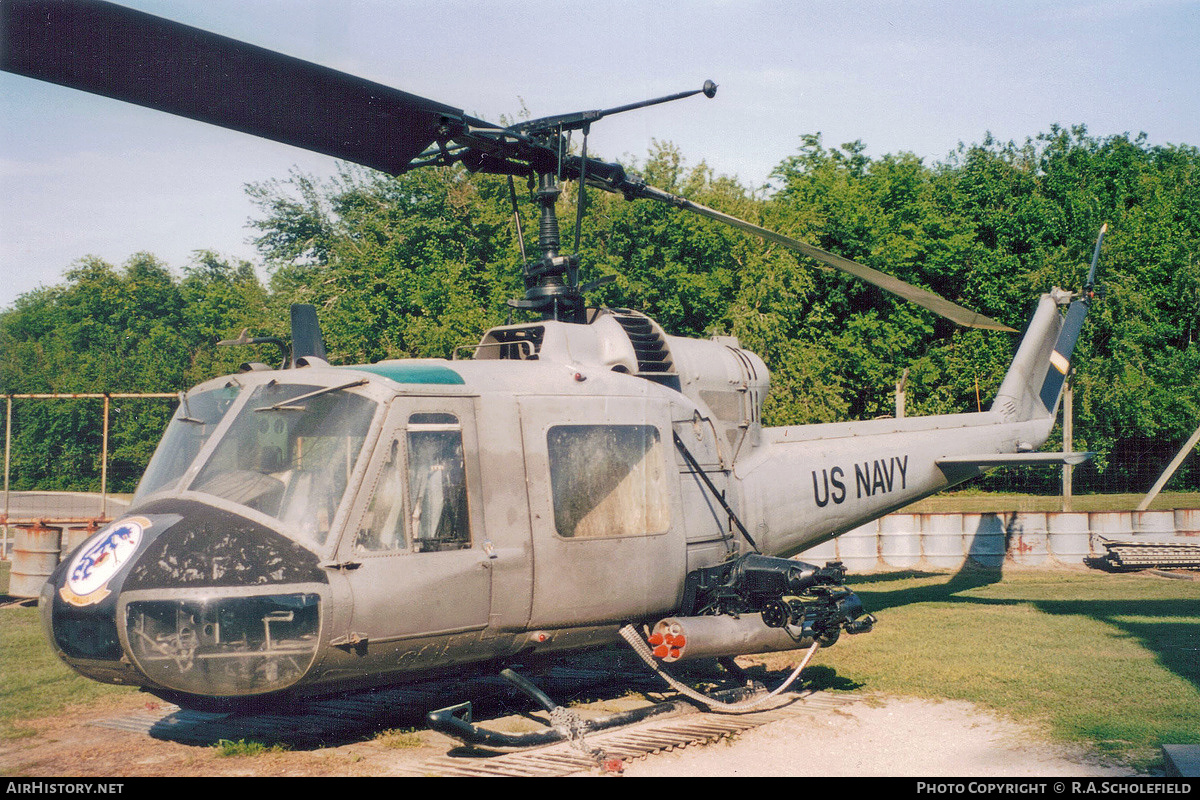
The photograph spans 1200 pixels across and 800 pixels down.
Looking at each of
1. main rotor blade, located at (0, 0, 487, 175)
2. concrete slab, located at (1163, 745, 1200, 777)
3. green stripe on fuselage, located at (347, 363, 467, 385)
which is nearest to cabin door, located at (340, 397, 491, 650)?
green stripe on fuselage, located at (347, 363, 467, 385)

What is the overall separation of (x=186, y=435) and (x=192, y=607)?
1.63 metres

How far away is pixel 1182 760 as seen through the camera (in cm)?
532

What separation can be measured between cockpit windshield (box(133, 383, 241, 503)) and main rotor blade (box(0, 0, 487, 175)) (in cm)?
190

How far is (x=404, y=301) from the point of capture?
99.5ft

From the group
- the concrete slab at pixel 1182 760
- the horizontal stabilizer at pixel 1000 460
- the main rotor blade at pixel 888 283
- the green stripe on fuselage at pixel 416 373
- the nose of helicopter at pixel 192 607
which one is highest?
the main rotor blade at pixel 888 283

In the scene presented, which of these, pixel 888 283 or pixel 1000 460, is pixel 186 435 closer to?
pixel 888 283

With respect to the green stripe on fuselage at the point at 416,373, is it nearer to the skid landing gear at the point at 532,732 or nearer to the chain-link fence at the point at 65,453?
the skid landing gear at the point at 532,732

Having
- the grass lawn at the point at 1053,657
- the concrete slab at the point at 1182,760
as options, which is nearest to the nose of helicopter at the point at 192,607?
the concrete slab at the point at 1182,760

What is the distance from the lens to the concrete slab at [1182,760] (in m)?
5.17

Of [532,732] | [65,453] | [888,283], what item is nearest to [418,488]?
[532,732]

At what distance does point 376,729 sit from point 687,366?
4.02 metres

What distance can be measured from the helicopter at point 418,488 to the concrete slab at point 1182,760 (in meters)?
2.77

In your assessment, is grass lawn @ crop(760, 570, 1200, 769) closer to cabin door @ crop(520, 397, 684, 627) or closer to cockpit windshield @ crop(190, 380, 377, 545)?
cabin door @ crop(520, 397, 684, 627)

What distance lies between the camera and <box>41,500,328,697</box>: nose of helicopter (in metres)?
5.53
